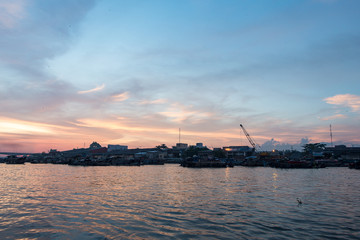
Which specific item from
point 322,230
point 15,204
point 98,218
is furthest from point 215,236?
point 15,204

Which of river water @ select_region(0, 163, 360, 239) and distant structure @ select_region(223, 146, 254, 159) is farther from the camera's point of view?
distant structure @ select_region(223, 146, 254, 159)

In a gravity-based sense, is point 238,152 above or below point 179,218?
above

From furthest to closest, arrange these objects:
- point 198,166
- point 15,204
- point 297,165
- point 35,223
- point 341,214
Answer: point 198,166, point 297,165, point 15,204, point 341,214, point 35,223

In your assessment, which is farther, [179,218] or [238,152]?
[238,152]

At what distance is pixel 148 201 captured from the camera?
23656 millimetres

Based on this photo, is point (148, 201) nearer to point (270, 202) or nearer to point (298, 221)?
point (270, 202)

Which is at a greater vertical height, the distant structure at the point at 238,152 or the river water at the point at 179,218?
the distant structure at the point at 238,152

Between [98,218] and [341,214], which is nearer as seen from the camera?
[98,218]

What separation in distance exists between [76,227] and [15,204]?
37.6ft

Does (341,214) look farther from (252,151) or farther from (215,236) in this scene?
(252,151)

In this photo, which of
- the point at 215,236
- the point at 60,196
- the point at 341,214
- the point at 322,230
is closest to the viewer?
the point at 215,236

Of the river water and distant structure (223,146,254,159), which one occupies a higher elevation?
distant structure (223,146,254,159)

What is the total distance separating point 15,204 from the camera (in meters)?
22.6

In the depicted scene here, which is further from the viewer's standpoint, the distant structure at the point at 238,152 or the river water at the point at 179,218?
the distant structure at the point at 238,152
